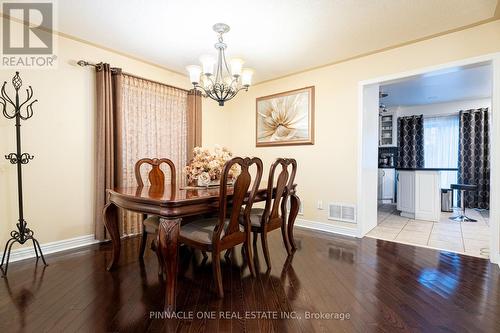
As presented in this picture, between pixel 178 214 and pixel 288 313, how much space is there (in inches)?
38.9

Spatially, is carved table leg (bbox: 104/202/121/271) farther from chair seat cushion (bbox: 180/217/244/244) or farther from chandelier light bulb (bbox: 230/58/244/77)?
chandelier light bulb (bbox: 230/58/244/77)

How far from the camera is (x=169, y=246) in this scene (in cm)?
163

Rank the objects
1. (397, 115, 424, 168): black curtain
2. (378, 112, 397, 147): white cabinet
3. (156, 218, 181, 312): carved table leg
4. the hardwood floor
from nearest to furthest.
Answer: the hardwood floor < (156, 218, 181, 312): carved table leg < (397, 115, 424, 168): black curtain < (378, 112, 397, 147): white cabinet

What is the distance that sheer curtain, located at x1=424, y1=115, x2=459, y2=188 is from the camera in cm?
567

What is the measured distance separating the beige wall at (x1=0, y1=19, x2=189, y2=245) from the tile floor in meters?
3.83

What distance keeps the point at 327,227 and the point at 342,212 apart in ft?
1.09

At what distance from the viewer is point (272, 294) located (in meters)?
1.86

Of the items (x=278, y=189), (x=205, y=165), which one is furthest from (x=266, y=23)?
(x=278, y=189)

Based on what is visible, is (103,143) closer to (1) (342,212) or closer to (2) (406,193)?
(1) (342,212)

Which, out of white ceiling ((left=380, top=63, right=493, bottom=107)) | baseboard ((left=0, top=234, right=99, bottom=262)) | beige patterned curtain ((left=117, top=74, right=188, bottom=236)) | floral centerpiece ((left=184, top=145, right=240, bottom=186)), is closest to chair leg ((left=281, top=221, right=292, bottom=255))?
floral centerpiece ((left=184, top=145, right=240, bottom=186))

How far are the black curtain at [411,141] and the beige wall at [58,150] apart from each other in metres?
6.46

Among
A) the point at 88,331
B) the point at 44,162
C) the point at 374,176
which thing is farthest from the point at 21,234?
the point at 374,176

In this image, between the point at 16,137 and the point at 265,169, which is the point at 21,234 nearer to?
the point at 16,137

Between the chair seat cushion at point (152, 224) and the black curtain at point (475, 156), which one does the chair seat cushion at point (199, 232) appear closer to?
the chair seat cushion at point (152, 224)
